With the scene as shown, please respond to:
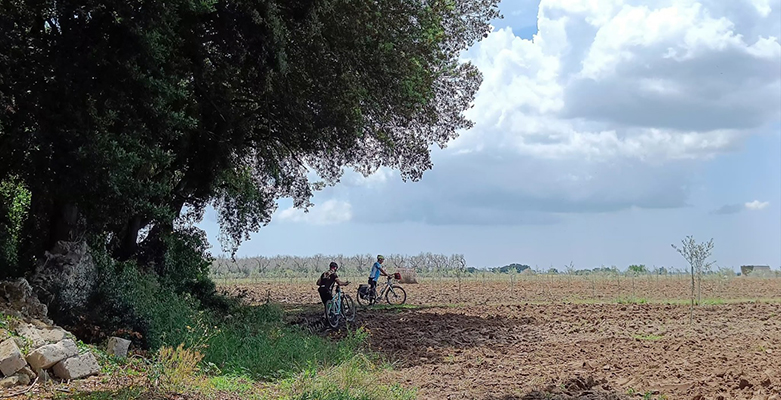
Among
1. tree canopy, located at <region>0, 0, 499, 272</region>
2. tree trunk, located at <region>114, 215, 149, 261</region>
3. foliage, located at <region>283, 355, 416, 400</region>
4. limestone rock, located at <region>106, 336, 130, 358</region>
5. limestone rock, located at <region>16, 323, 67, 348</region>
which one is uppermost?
tree canopy, located at <region>0, 0, 499, 272</region>

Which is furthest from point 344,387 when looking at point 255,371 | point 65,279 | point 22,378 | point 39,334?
point 65,279

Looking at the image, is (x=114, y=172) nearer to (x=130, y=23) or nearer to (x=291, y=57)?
(x=130, y=23)

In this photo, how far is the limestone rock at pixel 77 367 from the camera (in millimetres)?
8602

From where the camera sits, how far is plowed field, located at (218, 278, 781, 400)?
886 centimetres

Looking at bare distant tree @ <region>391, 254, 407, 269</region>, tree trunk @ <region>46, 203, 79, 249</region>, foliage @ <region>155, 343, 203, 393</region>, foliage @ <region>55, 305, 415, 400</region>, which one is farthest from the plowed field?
bare distant tree @ <region>391, 254, 407, 269</region>

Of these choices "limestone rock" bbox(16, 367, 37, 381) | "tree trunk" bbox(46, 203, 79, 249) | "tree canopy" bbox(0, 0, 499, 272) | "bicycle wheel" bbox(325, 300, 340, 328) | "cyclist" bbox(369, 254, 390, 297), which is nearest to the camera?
"limestone rock" bbox(16, 367, 37, 381)

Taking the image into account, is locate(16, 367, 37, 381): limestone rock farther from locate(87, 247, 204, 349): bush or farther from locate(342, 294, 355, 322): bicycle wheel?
locate(342, 294, 355, 322): bicycle wheel

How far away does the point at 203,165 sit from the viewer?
51.4 ft

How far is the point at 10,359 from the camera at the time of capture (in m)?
8.12

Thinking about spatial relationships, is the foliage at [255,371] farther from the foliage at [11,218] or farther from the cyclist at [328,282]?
the foliage at [11,218]

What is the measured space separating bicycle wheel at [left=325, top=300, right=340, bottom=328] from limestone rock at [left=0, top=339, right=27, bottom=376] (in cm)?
816

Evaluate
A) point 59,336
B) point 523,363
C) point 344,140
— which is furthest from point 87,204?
point 523,363

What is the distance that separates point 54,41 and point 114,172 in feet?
8.72

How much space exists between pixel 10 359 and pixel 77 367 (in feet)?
2.69
